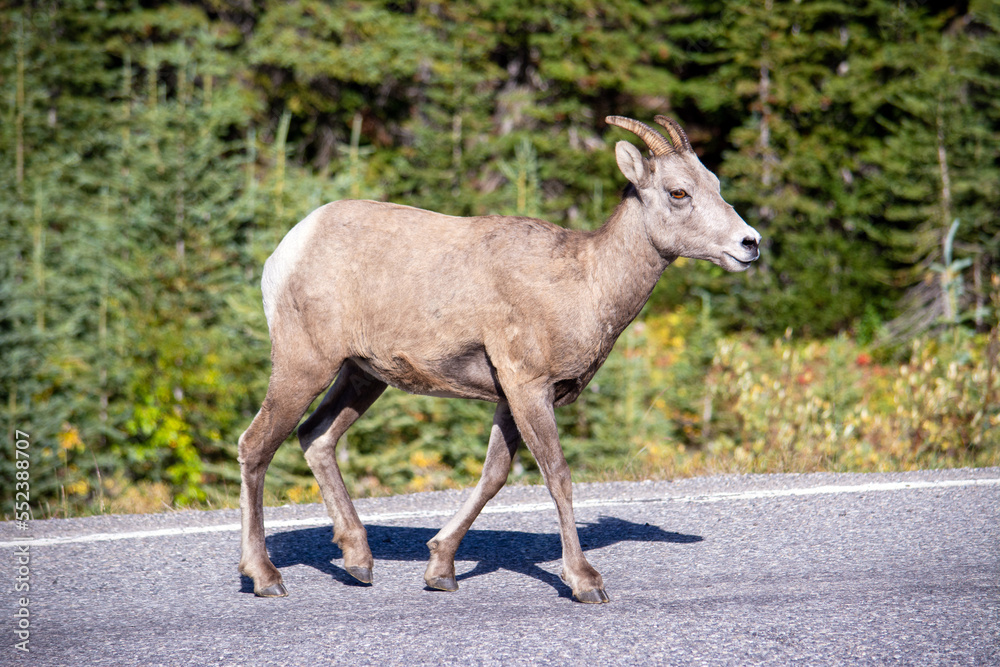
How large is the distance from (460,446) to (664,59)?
14.1 m

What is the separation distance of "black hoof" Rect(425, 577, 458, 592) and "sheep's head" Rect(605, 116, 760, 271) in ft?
6.55

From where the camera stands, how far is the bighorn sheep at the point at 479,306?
4.65 metres

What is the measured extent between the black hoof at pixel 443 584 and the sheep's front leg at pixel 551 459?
0.58 m

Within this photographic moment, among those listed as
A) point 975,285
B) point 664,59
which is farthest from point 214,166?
point 975,285

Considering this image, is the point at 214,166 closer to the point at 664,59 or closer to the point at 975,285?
the point at 664,59

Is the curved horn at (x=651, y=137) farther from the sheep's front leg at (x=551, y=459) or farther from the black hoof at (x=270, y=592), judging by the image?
the black hoof at (x=270, y=592)

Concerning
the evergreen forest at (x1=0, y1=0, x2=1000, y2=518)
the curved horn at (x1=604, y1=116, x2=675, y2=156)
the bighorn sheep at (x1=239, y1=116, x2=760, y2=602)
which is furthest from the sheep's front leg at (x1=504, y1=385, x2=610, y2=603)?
the evergreen forest at (x1=0, y1=0, x2=1000, y2=518)

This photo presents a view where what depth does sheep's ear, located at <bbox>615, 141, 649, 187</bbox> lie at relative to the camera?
473 cm

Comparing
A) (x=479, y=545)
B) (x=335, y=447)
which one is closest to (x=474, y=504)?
(x=479, y=545)

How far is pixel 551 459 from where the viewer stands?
4.56m

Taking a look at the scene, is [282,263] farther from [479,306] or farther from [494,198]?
[494,198]

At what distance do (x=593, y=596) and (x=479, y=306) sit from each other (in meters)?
1.53

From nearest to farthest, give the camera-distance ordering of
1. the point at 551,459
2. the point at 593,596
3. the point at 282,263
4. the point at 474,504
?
1. the point at 593,596
2. the point at 551,459
3. the point at 474,504
4. the point at 282,263

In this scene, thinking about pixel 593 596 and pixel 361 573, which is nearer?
pixel 593 596
